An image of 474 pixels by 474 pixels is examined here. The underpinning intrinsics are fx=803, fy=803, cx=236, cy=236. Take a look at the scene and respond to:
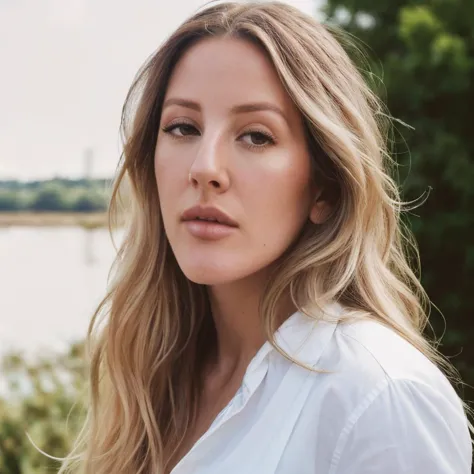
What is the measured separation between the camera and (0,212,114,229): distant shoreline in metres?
5.44

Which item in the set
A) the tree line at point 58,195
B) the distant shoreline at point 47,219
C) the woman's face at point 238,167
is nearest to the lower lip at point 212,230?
the woman's face at point 238,167

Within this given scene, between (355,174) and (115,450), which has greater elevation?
(355,174)

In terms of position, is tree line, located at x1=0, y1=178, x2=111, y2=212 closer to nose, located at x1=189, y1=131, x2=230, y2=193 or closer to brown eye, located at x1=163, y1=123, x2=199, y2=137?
brown eye, located at x1=163, y1=123, x2=199, y2=137

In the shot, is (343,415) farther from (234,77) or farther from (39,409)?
(39,409)

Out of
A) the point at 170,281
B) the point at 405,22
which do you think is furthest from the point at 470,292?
the point at 170,281

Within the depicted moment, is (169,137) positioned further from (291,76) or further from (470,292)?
(470,292)

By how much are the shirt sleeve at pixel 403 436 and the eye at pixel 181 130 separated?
831mm

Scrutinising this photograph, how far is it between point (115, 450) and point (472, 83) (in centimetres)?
876

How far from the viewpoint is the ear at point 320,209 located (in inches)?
83.4

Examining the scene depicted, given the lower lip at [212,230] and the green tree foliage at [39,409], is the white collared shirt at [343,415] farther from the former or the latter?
the green tree foliage at [39,409]

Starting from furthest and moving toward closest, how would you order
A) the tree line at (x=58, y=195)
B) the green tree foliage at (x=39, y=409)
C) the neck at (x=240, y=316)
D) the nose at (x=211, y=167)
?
the green tree foliage at (x=39, y=409), the tree line at (x=58, y=195), the neck at (x=240, y=316), the nose at (x=211, y=167)

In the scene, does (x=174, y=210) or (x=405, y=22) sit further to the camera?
(x=405, y=22)

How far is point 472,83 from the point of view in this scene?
33.1 ft

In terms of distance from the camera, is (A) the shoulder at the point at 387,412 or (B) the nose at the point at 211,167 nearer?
(A) the shoulder at the point at 387,412
